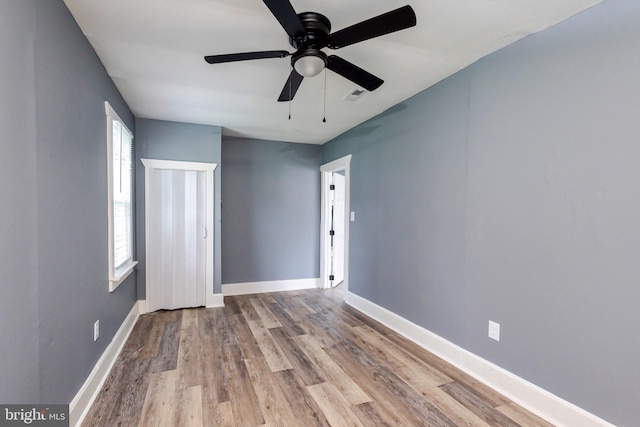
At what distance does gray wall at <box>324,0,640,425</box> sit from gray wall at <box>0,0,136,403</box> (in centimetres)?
269

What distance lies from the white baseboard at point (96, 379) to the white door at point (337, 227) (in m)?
3.04

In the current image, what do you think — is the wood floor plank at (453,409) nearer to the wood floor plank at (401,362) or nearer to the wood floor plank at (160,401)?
the wood floor plank at (401,362)

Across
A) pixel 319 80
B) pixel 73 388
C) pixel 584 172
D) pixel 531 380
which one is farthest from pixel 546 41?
pixel 73 388

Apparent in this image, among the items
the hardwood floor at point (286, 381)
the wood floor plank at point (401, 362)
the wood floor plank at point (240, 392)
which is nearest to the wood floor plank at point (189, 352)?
the hardwood floor at point (286, 381)

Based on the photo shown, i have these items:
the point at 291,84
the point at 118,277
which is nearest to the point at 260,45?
the point at 291,84

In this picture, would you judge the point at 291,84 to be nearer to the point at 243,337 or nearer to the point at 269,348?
the point at 269,348

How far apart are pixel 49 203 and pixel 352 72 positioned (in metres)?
1.85

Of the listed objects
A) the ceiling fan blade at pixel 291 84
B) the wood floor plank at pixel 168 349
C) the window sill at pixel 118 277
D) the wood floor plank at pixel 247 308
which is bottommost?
the wood floor plank at pixel 247 308

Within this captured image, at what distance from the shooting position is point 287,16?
136 cm

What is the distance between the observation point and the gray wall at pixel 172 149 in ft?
12.0

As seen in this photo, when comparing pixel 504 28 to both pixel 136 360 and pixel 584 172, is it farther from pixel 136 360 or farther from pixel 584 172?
pixel 136 360

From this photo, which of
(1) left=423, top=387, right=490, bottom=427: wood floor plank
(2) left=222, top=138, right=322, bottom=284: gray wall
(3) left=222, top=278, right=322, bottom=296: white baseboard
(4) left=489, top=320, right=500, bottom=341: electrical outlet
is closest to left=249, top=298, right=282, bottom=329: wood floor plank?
(3) left=222, top=278, right=322, bottom=296: white baseboard

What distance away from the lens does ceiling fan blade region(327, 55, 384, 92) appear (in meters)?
1.75

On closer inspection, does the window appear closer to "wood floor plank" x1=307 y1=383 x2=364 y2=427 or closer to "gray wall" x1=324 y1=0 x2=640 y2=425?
"wood floor plank" x1=307 y1=383 x2=364 y2=427
